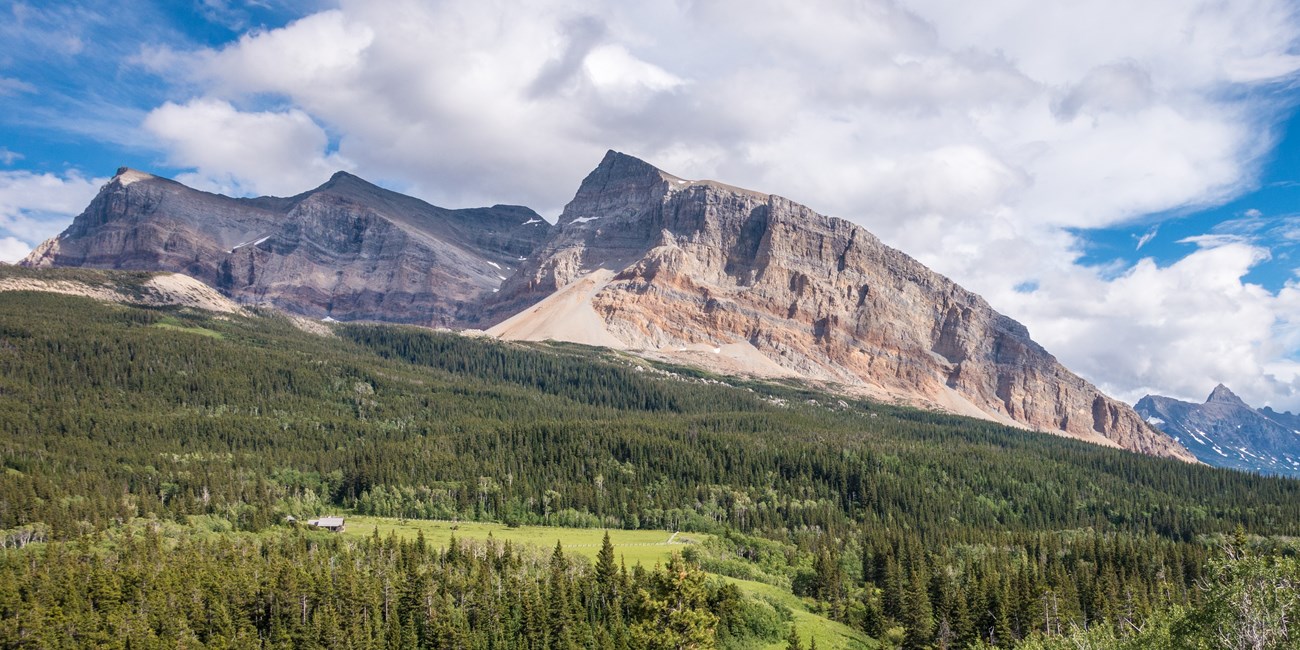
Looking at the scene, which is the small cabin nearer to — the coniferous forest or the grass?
the grass

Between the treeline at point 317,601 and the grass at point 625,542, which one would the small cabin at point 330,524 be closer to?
the grass at point 625,542

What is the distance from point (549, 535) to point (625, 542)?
11.4 m

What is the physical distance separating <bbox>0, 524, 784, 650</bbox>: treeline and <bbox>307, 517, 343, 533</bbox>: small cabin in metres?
23.6

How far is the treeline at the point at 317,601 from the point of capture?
78.6m

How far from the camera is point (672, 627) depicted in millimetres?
57438

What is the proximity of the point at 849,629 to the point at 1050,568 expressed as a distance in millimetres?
35859

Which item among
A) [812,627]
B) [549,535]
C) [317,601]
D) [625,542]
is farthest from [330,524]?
[812,627]

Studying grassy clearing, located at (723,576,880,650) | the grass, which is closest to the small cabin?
the grass

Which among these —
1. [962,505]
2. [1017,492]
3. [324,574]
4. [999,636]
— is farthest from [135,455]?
[1017,492]

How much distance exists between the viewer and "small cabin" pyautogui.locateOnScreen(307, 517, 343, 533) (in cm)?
12453

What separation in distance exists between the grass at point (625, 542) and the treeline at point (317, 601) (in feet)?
19.5

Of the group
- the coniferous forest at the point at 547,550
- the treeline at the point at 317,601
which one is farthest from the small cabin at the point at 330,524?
the treeline at the point at 317,601

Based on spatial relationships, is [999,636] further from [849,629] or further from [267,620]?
[267,620]

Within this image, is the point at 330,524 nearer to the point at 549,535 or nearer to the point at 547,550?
the point at 549,535
